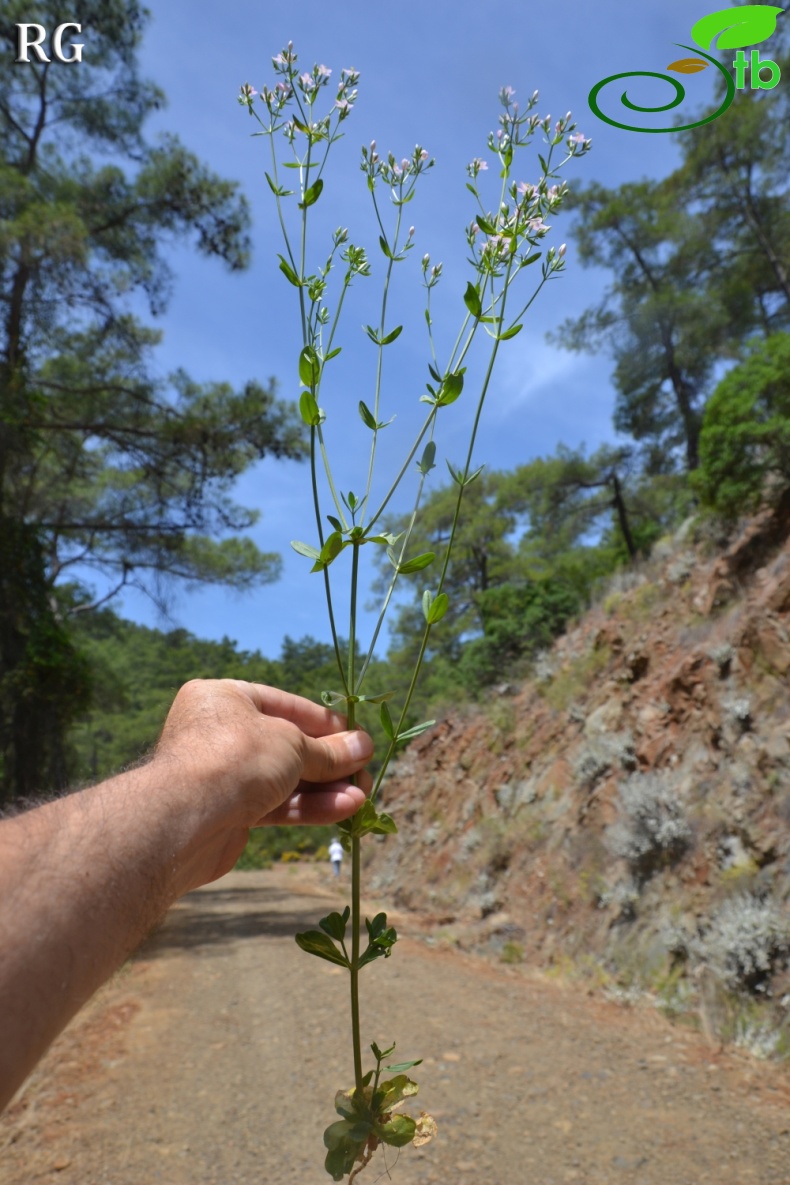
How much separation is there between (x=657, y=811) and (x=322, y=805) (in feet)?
18.6

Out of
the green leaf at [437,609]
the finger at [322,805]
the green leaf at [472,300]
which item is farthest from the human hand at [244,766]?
the green leaf at [472,300]

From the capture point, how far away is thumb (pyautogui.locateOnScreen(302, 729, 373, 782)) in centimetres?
108

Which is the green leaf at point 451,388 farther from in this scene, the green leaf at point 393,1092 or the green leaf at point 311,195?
the green leaf at point 393,1092

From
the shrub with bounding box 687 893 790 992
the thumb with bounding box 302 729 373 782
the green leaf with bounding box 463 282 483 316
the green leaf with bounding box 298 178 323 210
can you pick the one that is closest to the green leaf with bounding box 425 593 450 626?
the thumb with bounding box 302 729 373 782

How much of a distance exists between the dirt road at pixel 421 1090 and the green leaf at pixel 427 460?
2.96m

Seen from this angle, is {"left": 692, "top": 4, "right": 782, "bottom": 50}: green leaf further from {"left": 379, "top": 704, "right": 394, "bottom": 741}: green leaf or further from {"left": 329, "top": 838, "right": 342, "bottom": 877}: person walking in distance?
{"left": 329, "top": 838, "right": 342, "bottom": 877}: person walking in distance

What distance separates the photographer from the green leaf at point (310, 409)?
2.98 ft

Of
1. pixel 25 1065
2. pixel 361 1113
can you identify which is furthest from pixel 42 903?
pixel 361 1113

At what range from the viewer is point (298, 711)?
1.21 metres

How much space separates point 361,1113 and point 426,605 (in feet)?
1.83

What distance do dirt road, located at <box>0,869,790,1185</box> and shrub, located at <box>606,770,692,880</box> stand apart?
1.07 meters

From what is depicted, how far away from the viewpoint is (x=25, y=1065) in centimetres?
69

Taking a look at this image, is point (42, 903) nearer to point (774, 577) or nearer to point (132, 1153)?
point (132, 1153)

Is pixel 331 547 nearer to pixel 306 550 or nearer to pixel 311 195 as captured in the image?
pixel 306 550
